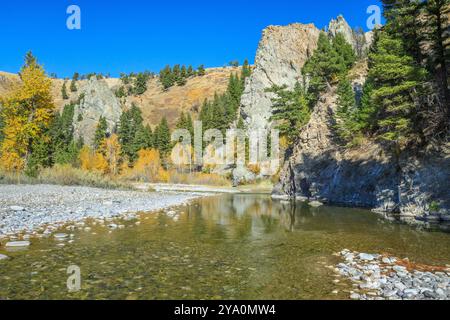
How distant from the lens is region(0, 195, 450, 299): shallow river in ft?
25.9

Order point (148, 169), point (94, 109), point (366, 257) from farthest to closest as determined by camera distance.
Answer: point (94, 109) < point (148, 169) < point (366, 257)

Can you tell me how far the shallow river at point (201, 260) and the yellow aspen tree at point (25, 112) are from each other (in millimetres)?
24756

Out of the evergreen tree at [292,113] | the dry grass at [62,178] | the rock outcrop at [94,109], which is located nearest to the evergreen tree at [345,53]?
the evergreen tree at [292,113]

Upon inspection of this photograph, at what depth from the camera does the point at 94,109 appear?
143 m

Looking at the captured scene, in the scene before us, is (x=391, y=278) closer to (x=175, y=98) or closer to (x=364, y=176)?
(x=364, y=176)

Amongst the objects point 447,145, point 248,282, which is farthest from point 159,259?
point 447,145

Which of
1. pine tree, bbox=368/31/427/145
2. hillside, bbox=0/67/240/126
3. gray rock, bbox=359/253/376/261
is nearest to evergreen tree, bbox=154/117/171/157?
hillside, bbox=0/67/240/126

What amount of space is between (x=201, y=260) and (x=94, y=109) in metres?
145

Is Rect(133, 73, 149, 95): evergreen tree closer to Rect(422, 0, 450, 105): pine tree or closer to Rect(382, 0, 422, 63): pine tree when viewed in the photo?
Rect(382, 0, 422, 63): pine tree

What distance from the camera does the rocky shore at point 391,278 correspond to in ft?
25.0

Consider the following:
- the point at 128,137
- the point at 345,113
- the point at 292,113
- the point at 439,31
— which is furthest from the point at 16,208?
the point at 128,137
